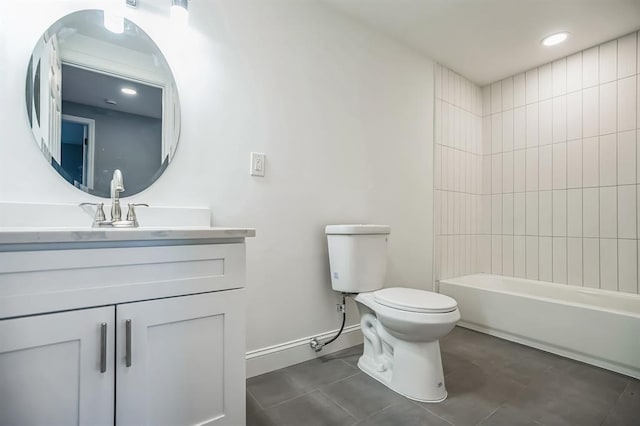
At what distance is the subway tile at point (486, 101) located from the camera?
2.99 m

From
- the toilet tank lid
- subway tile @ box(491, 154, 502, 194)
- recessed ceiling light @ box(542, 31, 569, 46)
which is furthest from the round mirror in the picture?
subway tile @ box(491, 154, 502, 194)

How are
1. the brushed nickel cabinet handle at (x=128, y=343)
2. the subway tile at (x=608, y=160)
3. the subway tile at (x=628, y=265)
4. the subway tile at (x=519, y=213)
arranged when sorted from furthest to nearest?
1. the subway tile at (x=519, y=213)
2. the subway tile at (x=608, y=160)
3. the subway tile at (x=628, y=265)
4. the brushed nickel cabinet handle at (x=128, y=343)

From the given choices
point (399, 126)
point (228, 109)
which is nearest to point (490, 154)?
point (399, 126)

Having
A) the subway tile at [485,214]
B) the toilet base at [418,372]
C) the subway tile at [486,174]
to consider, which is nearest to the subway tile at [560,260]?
the subway tile at [485,214]

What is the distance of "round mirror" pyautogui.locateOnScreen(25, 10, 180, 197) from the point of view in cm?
119

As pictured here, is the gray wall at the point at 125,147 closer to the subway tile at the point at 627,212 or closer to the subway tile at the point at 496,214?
the subway tile at the point at 496,214

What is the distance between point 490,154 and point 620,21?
1.20 metres

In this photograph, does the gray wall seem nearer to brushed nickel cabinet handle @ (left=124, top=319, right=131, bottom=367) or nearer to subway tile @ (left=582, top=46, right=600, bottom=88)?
brushed nickel cabinet handle @ (left=124, top=319, right=131, bottom=367)

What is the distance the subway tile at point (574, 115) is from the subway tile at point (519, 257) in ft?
2.92

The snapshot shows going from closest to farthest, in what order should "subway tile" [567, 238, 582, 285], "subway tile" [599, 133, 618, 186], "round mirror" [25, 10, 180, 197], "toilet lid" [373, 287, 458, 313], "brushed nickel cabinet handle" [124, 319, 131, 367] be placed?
"brushed nickel cabinet handle" [124, 319, 131, 367]
"round mirror" [25, 10, 180, 197]
"toilet lid" [373, 287, 458, 313]
"subway tile" [599, 133, 618, 186]
"subway tile" [567, 238, 582, 285]

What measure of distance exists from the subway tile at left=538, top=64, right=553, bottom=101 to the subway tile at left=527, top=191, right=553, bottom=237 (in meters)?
0.80

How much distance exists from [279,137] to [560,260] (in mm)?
2371

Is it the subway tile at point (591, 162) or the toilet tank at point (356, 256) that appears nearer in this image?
the toilet tank at point (356, 256)

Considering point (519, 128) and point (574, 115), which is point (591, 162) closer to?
point (574, 115)
